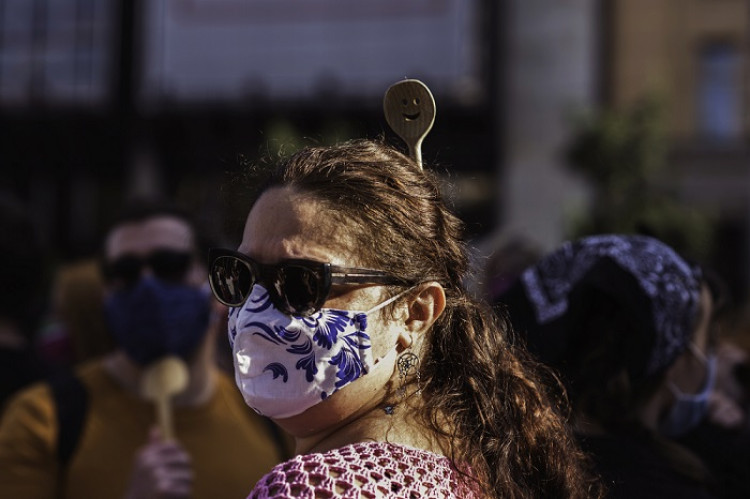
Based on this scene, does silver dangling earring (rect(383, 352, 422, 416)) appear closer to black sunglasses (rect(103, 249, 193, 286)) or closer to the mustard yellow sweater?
the mustard yellow sweater

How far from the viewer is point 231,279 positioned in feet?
5.78

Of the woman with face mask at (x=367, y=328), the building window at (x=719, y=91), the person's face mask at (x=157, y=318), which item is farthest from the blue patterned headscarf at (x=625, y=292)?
the building window at (x=719, y=91)

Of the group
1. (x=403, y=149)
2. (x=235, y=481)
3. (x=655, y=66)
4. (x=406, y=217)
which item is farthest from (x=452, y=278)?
(x=655, y=66)

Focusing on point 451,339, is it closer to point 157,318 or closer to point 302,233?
point 302,233

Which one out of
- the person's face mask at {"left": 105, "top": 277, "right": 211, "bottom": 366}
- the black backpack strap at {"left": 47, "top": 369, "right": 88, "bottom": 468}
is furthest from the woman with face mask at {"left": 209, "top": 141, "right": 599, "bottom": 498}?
the person's face mask at {"left": 105, "top": 277, "right": 211, "bottom": 366}

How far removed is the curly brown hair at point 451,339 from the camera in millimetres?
1660

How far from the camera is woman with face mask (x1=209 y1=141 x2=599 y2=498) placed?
5.39ft

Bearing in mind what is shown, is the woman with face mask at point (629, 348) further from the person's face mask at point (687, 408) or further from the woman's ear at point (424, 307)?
the woman's ear at point (424, 307)

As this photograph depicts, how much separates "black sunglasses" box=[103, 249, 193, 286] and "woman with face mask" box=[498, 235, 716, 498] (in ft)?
4.12

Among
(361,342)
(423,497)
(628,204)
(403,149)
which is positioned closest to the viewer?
(423,497)

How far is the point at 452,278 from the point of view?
180cm

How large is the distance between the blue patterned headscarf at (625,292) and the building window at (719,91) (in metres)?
20.3

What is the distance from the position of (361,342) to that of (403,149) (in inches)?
19.0

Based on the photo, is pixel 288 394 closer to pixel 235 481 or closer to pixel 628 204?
pixel 235 481
